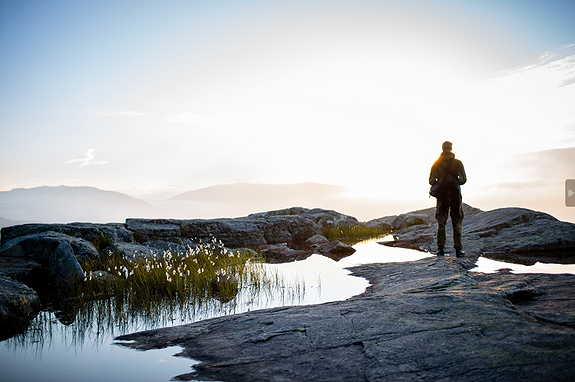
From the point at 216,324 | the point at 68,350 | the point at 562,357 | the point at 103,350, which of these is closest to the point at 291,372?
the point at 216,324

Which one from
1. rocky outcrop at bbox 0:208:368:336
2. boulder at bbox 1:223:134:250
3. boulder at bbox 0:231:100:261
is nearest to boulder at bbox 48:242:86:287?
rocky outcrop at bbox 0:208:368:336

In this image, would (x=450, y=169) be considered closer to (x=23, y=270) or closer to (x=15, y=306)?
(x=15, y=306)

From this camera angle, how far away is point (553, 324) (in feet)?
11.7

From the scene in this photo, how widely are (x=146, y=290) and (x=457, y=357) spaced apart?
5.57 meters

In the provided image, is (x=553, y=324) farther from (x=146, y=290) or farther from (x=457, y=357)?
(x=146, y=290)

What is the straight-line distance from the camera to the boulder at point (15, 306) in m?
5.31

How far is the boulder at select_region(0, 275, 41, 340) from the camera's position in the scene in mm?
5312

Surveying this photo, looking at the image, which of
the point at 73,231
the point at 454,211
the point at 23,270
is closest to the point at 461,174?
the point at 454,211

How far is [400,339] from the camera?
3.61 metres

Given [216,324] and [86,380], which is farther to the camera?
[216,324]

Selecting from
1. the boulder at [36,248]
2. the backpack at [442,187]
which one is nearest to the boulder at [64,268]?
the boulder at [36,248]

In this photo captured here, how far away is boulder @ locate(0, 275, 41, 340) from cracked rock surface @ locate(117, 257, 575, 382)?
2131 mm

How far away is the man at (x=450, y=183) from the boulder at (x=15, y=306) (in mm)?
9242

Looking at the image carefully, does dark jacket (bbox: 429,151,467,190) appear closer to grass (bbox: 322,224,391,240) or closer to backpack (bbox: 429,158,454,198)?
backpack (bbox: 429,158,454,198)
